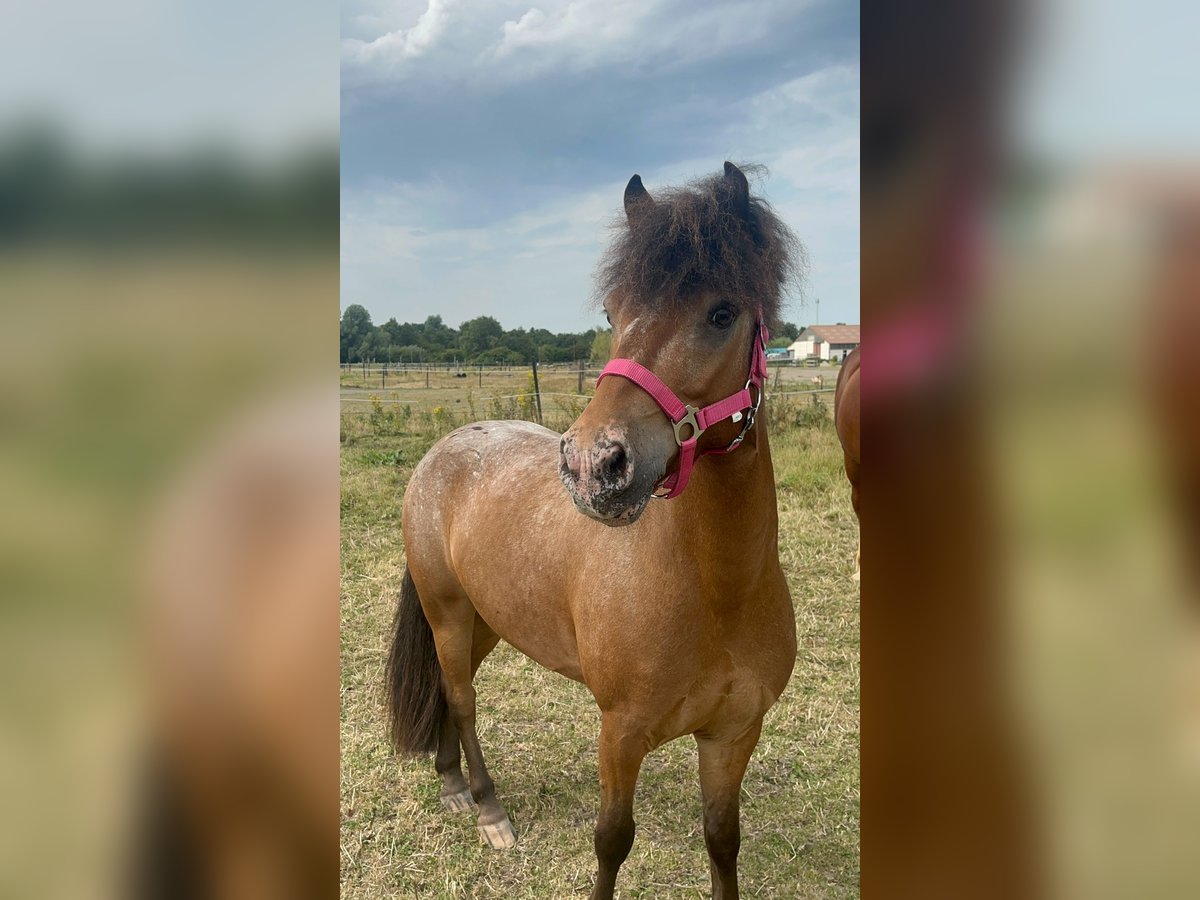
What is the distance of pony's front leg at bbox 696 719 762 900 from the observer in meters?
2.76

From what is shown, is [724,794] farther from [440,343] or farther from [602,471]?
[440,343]

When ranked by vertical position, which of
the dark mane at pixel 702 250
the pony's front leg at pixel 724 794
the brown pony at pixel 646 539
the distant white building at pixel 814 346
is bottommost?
the pony's front leg at pixel 724 794

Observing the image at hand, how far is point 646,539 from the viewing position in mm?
2424

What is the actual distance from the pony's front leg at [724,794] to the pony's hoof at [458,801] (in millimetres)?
1490

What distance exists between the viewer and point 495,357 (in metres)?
23.0

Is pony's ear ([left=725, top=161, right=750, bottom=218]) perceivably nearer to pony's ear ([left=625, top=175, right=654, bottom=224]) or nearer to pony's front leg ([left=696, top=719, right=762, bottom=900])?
pony's ear ([left=625, top=175, right=654, bottom=224])

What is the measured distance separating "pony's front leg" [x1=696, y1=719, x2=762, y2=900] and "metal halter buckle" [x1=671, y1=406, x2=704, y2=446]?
4.44ft

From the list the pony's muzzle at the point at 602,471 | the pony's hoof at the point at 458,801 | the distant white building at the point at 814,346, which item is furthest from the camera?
the distant white building at the point at 814,346
